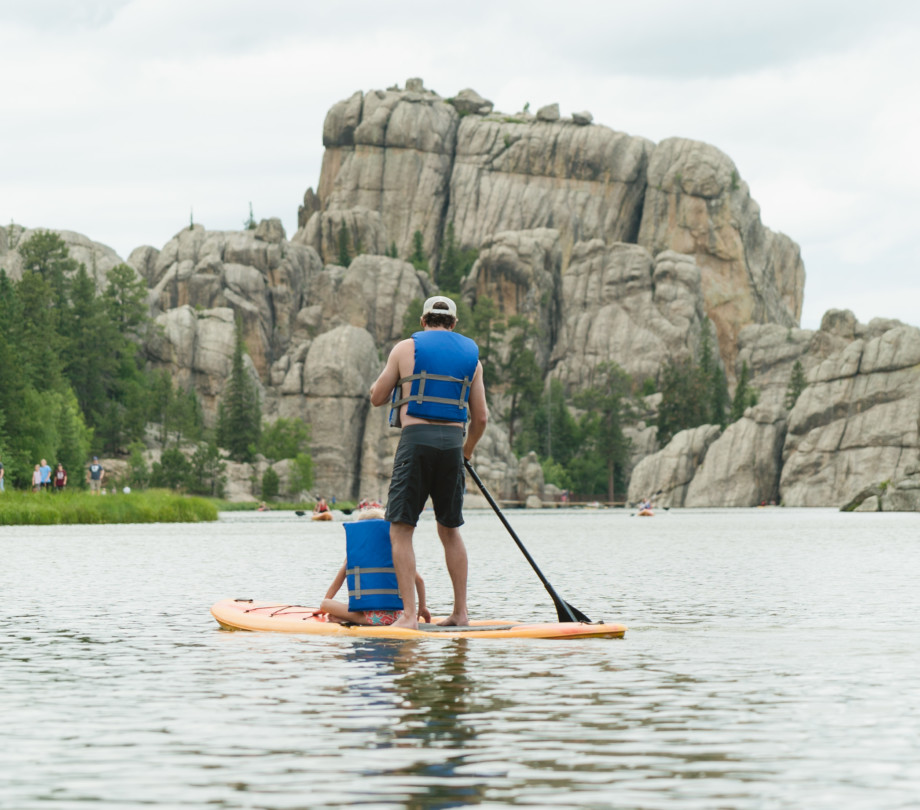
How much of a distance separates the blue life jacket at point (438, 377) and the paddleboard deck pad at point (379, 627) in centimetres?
200

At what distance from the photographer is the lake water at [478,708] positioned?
5.92 meters

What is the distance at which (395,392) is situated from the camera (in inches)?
480

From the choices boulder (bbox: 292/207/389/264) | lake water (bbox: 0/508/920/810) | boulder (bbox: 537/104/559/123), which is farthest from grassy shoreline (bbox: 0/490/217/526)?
boulder (bbox: 537/104/559/123)

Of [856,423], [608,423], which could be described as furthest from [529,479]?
[856,423]

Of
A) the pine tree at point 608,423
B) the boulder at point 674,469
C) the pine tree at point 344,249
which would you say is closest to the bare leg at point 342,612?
the boulder at point 674,469

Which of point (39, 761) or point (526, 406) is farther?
point (526, 406)

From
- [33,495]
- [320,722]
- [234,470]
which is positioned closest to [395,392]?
[320,722]

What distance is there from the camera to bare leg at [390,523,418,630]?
1197cm

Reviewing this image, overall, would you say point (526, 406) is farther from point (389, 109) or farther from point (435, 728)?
point (435, 728)

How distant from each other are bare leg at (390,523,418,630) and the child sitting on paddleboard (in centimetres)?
23

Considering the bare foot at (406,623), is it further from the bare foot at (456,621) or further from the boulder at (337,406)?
the boulder at (337,406)

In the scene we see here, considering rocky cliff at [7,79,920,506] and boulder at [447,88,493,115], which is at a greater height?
boulder at [447,88,493,115]

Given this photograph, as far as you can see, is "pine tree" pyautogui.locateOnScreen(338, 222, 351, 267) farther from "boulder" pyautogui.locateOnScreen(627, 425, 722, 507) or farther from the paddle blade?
the paddle blade

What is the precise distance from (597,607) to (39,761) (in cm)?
1029
